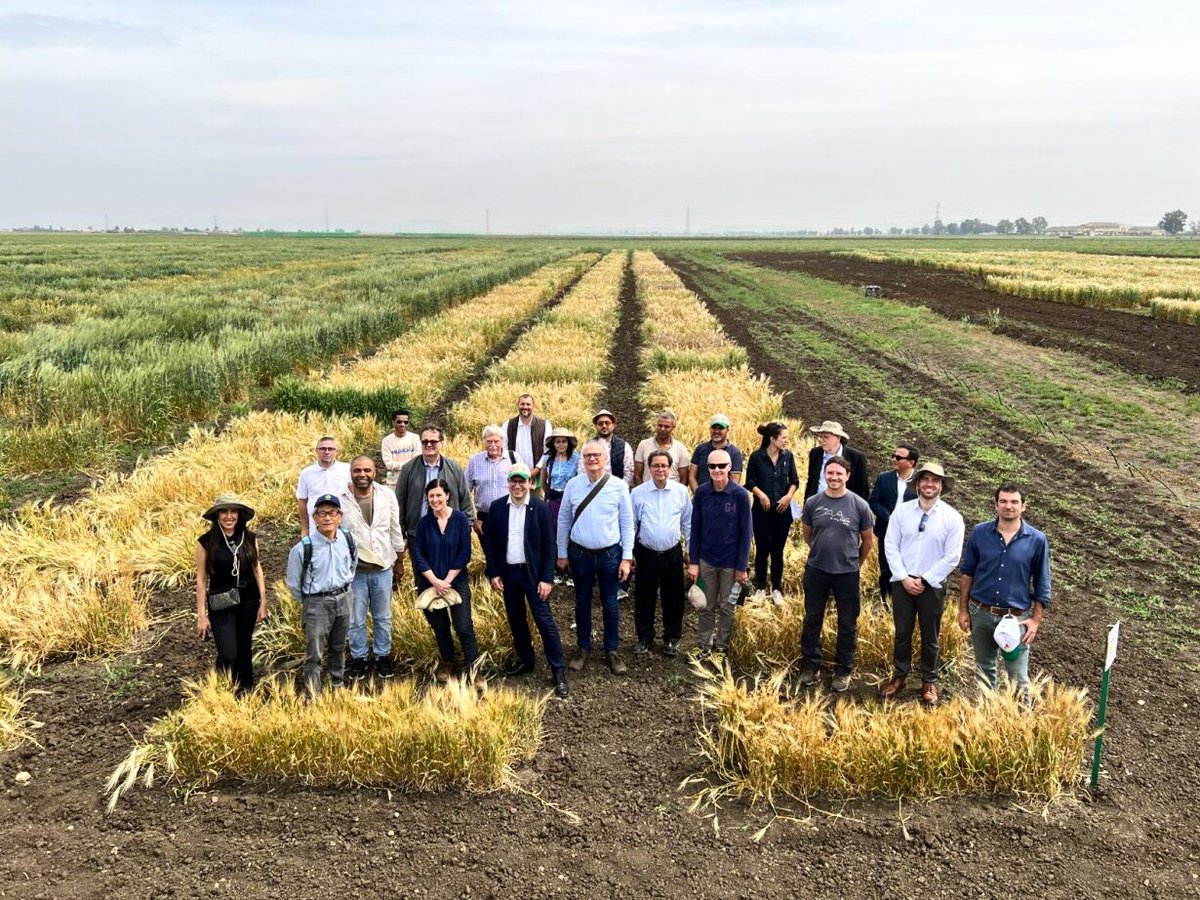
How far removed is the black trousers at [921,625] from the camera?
18.1 ft

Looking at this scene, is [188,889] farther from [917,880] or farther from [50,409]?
[50,409]

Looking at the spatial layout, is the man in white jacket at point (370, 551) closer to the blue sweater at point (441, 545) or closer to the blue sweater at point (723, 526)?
the blue sweater at point (441, 545)

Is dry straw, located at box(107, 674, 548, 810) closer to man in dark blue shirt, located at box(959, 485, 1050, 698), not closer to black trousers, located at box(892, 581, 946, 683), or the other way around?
black trousers, located at box(892, 581, 946, 683)

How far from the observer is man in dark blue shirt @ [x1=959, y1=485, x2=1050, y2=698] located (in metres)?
5.05

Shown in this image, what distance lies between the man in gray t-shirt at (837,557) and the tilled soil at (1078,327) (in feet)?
49.7

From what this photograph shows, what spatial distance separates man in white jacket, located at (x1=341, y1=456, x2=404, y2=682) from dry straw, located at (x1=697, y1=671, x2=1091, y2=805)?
2.88 meters

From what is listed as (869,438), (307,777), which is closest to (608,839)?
(307,777)

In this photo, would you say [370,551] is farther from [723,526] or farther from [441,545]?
[723,526]

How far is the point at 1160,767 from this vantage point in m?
5.02

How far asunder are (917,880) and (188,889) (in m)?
4.05

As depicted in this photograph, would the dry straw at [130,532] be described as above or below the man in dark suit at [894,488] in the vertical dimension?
below

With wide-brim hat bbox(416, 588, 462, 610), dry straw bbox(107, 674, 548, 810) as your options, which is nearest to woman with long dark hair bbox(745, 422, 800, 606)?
wide-brim hat bbox(416, 588, 462, 610)

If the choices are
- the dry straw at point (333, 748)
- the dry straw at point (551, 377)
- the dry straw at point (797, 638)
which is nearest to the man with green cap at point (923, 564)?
the dry straw at point (797, 638)

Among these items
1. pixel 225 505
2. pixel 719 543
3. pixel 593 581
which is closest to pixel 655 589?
pixel 593 581
